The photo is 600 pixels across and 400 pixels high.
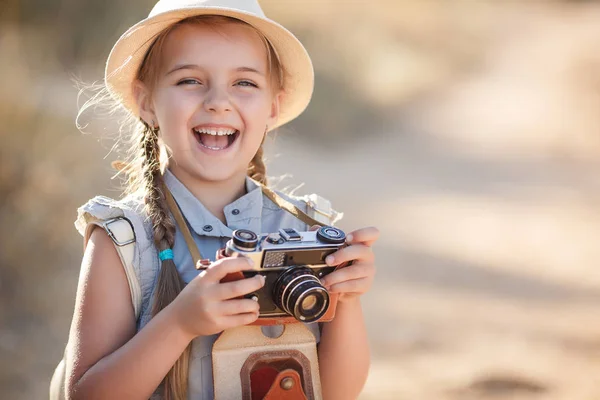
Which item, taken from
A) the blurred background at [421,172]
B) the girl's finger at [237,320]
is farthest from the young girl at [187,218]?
the blurred background at [421,172]

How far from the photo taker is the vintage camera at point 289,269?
179 cm

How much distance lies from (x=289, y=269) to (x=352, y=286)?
18cm

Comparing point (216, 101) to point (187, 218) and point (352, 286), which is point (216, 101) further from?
point (352, 286)

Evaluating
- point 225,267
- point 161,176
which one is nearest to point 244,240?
point 225,267

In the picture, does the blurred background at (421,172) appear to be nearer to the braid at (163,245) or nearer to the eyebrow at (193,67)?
the braid at (163,245)

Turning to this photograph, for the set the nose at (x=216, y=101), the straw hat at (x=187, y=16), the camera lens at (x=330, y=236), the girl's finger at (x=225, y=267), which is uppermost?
the straw hat at (x=187, y=16)

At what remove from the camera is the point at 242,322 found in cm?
180

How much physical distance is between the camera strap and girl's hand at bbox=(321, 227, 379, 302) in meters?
0.31

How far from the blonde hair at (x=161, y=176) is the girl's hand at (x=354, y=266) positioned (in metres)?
0.39

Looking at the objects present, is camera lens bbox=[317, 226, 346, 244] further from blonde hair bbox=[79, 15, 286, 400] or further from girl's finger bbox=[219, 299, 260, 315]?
blonde hair bbox=[79, 15, 286, 400]

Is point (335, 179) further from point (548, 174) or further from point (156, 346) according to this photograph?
point (156, 346)

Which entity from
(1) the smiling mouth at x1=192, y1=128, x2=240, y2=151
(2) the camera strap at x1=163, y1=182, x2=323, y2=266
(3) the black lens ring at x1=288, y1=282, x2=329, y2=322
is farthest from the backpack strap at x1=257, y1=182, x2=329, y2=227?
(3) the black lens ring at x1=288, y1=282, x2=329, y2=322

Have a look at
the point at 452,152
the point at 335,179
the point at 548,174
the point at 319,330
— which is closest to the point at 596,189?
the point at 548,174

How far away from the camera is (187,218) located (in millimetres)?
2100
